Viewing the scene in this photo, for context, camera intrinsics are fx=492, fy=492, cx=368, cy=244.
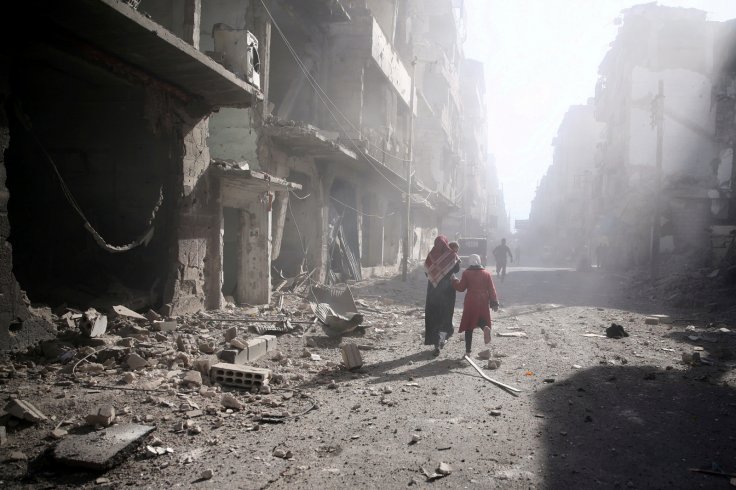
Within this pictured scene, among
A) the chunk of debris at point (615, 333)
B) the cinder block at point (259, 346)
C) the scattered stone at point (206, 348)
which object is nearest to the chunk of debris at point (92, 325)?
the scattered stone at point (206, 348)

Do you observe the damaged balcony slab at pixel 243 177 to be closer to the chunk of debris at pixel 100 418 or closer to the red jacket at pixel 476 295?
the red jacket at pixel 476 295

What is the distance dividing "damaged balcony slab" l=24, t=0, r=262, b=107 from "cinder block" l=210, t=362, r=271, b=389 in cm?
412

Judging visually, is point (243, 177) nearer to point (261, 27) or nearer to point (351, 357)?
point (351, 357)

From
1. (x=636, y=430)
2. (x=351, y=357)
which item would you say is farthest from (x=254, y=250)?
(x=636, y=430)

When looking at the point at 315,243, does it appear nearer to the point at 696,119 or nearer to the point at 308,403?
the point at 308,403

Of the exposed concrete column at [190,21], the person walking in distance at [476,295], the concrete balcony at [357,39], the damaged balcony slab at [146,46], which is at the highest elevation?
the concrete balcony at [357,39]

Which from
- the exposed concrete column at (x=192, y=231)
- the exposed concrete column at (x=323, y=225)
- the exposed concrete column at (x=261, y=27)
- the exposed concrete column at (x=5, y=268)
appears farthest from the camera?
the exposed concrete column at (x=323, y=225)

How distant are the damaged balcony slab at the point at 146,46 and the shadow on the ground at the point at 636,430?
618 cm

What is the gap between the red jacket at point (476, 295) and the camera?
691 cm

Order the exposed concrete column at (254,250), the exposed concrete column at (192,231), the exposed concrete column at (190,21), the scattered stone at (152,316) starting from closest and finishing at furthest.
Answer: the scattered stone at (152,316) → the exposed concrete column at (192,231) → the exposed concrete column at (190,21) → the exposed concrete column at (254,250)

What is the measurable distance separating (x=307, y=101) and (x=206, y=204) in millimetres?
8641

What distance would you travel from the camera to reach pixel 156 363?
559 centimetres

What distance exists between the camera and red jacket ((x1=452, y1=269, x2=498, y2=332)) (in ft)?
22.7

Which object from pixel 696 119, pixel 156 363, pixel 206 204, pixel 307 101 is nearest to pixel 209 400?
pixel 156 363
